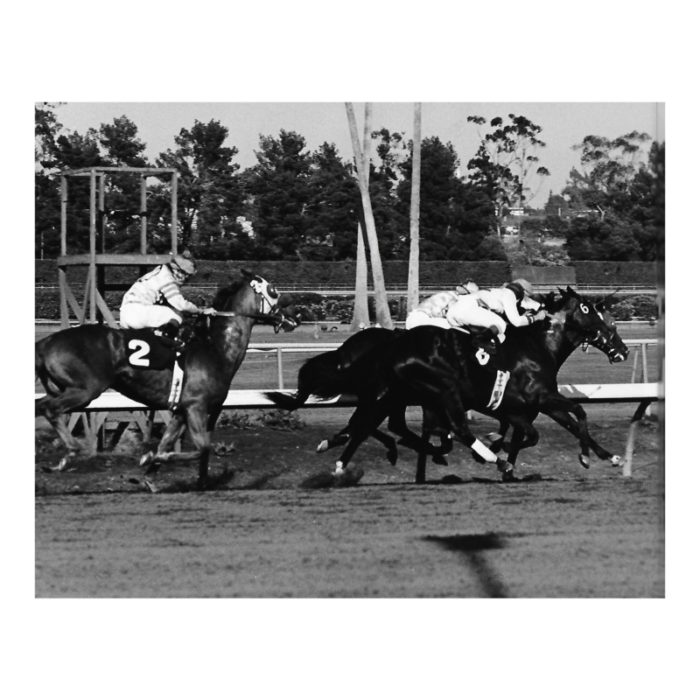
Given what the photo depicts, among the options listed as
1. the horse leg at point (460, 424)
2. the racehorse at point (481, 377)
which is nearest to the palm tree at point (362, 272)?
the racehorse at point (481, 377)

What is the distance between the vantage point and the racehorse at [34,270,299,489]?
6734 mm

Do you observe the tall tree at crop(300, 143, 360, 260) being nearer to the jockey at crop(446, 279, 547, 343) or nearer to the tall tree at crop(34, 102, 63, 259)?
the jockey at crop(446, 279, 547, 343)

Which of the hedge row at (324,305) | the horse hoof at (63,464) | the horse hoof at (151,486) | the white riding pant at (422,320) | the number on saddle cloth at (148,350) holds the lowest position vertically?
the horse hoof at (151,486)

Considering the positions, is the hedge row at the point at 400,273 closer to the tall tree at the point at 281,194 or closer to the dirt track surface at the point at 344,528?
the tall tree at the point at 281,194

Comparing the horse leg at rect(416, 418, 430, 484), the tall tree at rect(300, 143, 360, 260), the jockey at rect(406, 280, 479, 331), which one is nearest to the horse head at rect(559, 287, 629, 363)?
the jockey at rect(406, 280, 479, 331)

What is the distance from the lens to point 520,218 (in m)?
7.83

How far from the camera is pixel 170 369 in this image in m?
6.98

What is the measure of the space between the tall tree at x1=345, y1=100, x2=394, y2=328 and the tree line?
0.08m

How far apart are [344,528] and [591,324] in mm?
2295

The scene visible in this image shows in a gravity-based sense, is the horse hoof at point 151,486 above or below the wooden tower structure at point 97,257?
below

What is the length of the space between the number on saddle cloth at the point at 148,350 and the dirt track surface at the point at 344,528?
0.69m

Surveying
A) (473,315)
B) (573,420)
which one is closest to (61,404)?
(473,315)

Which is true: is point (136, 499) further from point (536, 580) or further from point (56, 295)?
point (536, 580)

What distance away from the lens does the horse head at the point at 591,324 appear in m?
7.52
